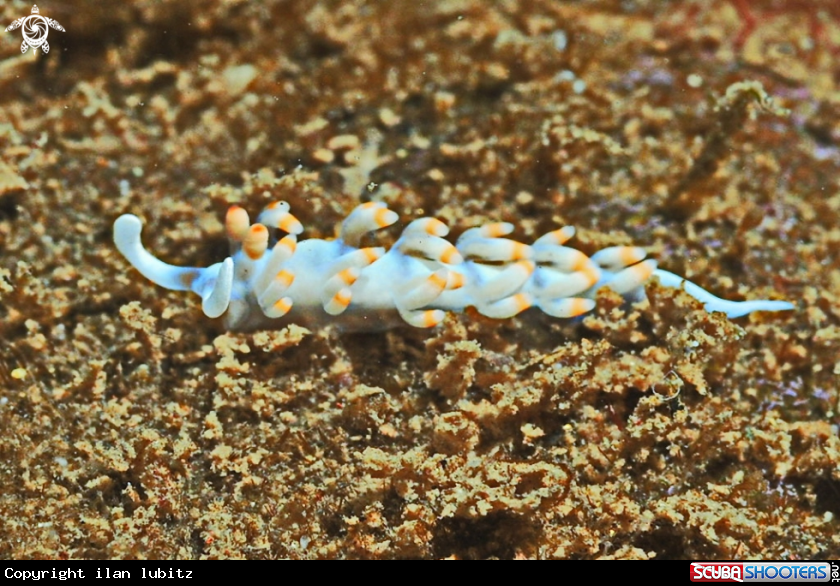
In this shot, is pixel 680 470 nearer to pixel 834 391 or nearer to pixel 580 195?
pixel 834 391

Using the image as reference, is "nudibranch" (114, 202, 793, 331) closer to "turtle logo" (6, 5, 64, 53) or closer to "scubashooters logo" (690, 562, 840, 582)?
"scubashooters logo" (690, 562, 840, 582)

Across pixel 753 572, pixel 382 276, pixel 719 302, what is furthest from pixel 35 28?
pixel 753 572

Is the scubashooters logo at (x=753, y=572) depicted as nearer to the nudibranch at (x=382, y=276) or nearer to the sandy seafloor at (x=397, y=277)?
the sandy seafloor at (x=397, y=277)

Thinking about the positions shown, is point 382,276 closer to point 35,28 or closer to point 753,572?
point 753,572

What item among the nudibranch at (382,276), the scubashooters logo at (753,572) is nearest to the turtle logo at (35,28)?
the nudibranch at (382,276)

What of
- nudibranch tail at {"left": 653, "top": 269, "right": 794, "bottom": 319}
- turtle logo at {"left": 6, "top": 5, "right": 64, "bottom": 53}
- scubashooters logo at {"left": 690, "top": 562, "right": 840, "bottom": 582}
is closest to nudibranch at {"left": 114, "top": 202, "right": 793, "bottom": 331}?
nudibranch tail at {"left": 653, "top": 269, "right": 794, "bottom": 319}

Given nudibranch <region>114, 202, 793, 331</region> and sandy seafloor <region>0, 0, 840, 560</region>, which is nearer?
sandy seafloor <region>0, 0, 840, 560</region>

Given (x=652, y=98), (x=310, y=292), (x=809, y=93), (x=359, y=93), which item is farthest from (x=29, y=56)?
(x=809, y=93)
